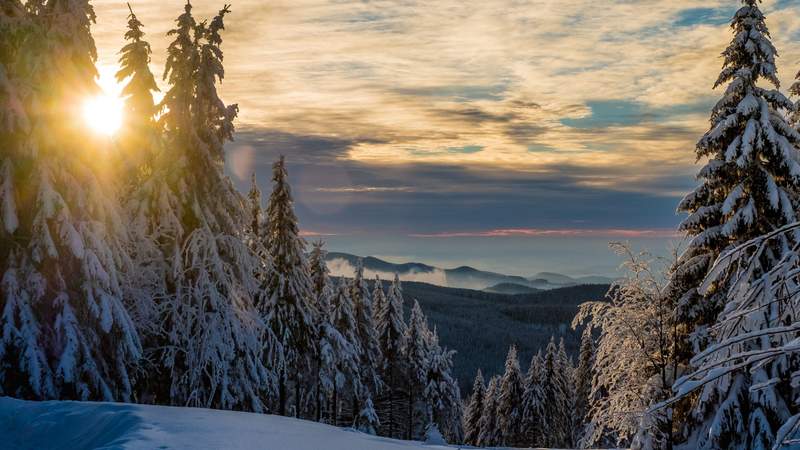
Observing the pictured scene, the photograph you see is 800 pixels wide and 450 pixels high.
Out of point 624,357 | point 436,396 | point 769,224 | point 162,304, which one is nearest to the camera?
point 769,224

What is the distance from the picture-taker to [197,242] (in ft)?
67.7

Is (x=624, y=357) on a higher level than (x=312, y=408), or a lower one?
higher

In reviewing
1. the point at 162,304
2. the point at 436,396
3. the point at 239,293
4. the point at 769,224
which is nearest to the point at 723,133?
the point at 769,224

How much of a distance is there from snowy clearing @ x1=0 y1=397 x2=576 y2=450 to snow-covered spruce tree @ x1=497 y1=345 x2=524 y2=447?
1902 inches

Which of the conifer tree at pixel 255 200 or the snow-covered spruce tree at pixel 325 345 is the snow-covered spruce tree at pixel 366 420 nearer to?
the snow-covered spruce tree at pixel 325 345

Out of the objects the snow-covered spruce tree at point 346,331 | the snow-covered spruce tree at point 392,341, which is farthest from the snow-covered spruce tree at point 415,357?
the snow-covered spruce tree at point 346,331

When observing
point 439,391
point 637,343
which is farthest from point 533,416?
point 637,343

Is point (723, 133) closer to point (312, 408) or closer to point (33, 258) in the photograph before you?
point (33, 258)

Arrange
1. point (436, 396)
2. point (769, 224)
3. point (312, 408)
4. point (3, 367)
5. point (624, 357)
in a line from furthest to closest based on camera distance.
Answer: point (436, 396) → point (312, 408) → point (624, 357) → point (769, 224) → point (3, 367)

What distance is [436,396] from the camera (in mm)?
56031

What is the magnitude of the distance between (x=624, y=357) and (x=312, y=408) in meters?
26.0

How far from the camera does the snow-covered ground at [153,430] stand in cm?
791

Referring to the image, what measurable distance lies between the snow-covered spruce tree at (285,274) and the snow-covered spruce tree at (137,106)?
9.98 metres

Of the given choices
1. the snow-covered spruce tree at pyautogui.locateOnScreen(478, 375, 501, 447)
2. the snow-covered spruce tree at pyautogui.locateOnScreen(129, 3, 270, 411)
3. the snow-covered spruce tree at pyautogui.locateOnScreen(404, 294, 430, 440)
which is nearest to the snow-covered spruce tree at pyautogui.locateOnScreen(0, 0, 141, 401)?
the snow-covered spruce tree at pyautogui.locateOnScreen(129, 3, 270, 411)
